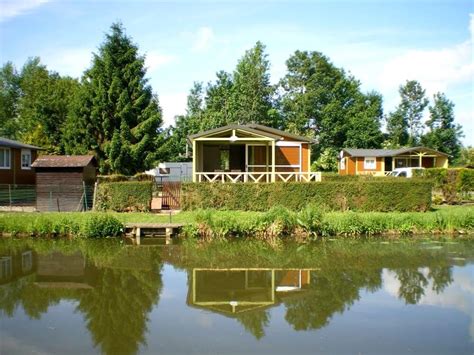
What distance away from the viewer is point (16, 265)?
1315 cm

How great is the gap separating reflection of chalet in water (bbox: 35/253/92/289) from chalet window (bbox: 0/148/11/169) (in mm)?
18874

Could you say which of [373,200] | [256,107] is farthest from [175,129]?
[373,200]

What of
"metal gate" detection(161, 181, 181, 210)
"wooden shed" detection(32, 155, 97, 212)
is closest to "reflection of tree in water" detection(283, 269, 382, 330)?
"metal gate" detection(161, 181, 181, 210)

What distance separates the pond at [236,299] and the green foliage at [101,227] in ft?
4.83

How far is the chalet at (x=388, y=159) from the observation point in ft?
150

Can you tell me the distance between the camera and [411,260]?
46.0 ft

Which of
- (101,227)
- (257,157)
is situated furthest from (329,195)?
(101,227)

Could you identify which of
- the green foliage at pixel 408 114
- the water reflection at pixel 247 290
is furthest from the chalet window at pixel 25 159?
the green foliage at pixel 408 114

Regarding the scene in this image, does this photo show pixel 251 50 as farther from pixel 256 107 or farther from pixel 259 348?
pixel 259 348

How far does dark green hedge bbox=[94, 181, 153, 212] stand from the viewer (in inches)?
821

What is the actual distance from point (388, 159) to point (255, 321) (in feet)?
141

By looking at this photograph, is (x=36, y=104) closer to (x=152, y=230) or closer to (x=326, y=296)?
(x=152, y=230)

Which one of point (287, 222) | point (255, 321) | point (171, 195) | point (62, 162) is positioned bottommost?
point (255, 321)

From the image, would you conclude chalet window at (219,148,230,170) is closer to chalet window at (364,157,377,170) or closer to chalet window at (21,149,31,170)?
chalet window at (21,149,31,170)
